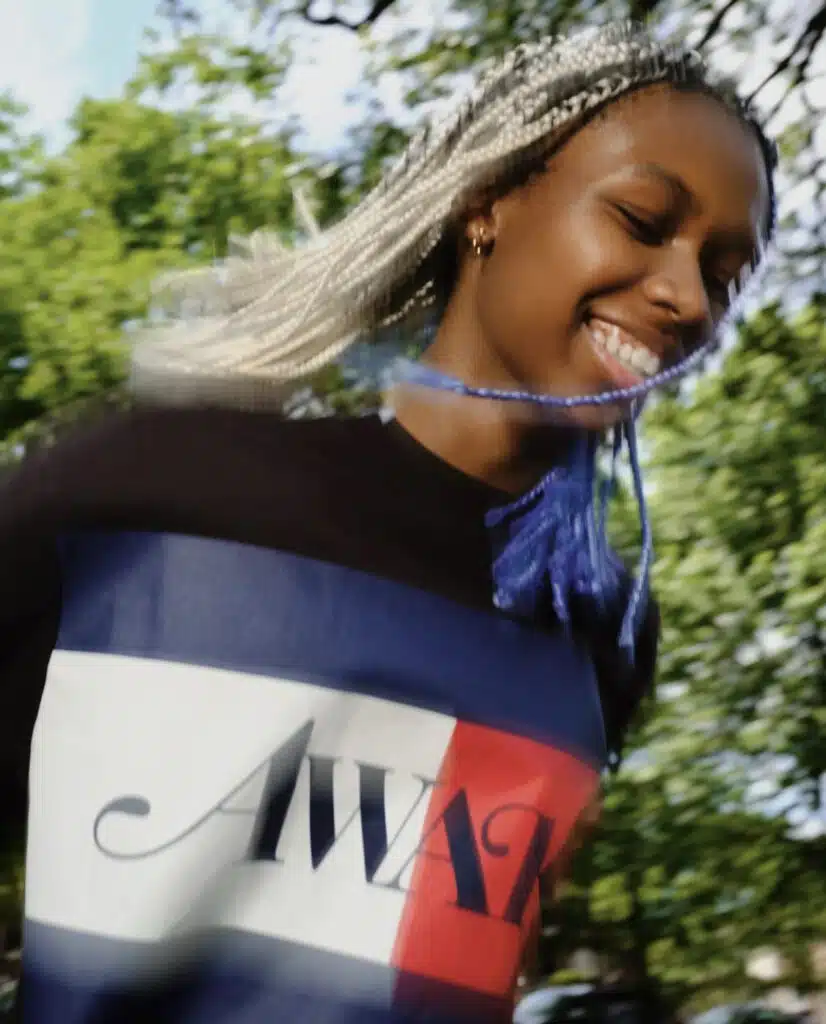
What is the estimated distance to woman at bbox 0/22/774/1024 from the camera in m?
0.65

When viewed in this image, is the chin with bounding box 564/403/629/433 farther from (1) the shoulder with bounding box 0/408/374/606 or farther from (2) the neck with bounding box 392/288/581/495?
(1) the shoulder with bounding box 0/408/374/606

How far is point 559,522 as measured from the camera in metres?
0.82

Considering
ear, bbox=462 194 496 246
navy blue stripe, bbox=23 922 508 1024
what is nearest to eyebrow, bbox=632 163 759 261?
ear, bbox=462 194 496 246

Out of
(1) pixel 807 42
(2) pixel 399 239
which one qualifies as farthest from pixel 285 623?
(1) pixel 807 42

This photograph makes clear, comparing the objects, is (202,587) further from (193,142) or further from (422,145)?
(193,142)

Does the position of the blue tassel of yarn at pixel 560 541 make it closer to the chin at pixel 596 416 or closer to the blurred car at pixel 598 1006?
the chin at pixel 596 416

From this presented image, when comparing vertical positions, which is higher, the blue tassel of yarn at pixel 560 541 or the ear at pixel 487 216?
the ear at pixel 487 216

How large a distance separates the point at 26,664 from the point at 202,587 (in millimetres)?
117

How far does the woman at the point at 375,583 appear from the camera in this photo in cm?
65

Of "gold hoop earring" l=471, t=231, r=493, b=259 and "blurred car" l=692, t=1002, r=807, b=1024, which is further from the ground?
"gold hoop earring" l=471, t=231, r=493, b=259

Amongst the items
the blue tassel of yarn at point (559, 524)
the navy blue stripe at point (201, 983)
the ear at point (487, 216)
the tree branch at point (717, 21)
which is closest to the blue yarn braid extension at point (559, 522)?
the blue tassel of yarn at point (559, 524)

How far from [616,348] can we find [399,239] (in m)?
0.18

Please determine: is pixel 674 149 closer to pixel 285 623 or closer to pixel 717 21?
pixel 285 623

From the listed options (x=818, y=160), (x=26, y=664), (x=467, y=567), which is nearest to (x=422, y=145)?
(x=467, y=567)
